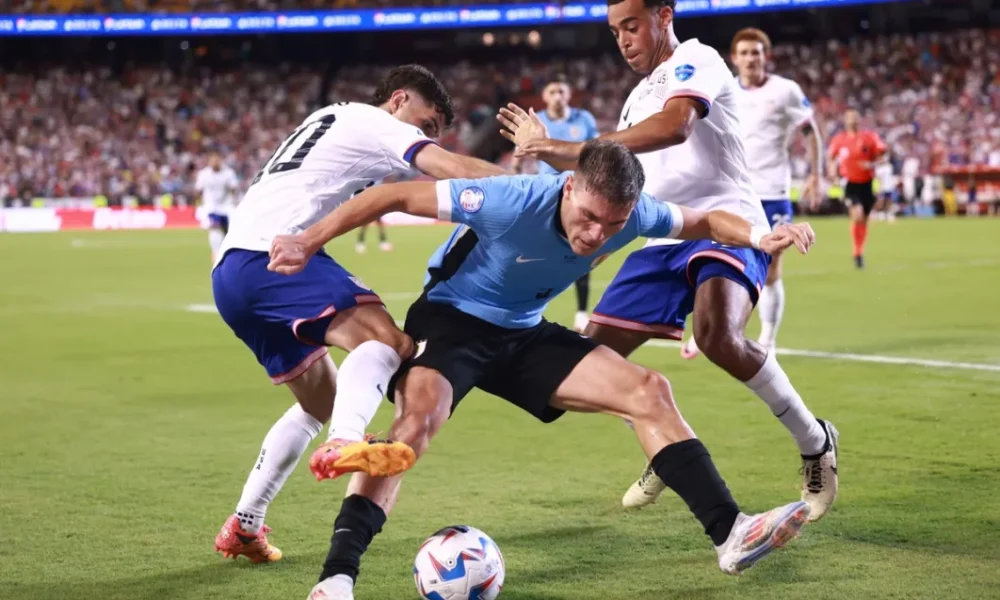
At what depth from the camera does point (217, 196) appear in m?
21.0

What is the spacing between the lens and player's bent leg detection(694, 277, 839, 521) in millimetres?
5551

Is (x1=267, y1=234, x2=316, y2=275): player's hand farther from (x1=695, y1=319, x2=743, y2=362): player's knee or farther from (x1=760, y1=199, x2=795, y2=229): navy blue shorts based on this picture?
(x1=760, y1=199, x2=795, y2=229): navy blue shorts

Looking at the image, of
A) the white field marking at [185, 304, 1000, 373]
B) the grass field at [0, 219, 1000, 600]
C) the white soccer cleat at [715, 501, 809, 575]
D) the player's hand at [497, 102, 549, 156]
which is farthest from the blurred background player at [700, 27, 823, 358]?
the white soccer cleat at [715, 501, 809, 575]

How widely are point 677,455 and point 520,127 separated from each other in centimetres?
147

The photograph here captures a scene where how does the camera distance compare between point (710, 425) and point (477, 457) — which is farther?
point (710, 425)

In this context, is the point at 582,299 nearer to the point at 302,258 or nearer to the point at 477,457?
the point at 477,457

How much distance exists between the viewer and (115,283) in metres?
18.1

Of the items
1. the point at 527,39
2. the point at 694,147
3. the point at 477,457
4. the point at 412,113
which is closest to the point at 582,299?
the point at 477,457

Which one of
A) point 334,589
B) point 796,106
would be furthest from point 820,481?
point 796,106

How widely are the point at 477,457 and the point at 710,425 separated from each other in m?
1.55

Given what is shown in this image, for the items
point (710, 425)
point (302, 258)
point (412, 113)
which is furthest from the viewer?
point (710, 425)

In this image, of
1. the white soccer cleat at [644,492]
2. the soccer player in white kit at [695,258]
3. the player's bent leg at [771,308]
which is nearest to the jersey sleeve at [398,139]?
the soccer player in white kit at [695,258]

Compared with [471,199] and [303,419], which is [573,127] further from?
[471,199]

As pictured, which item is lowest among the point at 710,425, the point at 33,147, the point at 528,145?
the point at 33,147
